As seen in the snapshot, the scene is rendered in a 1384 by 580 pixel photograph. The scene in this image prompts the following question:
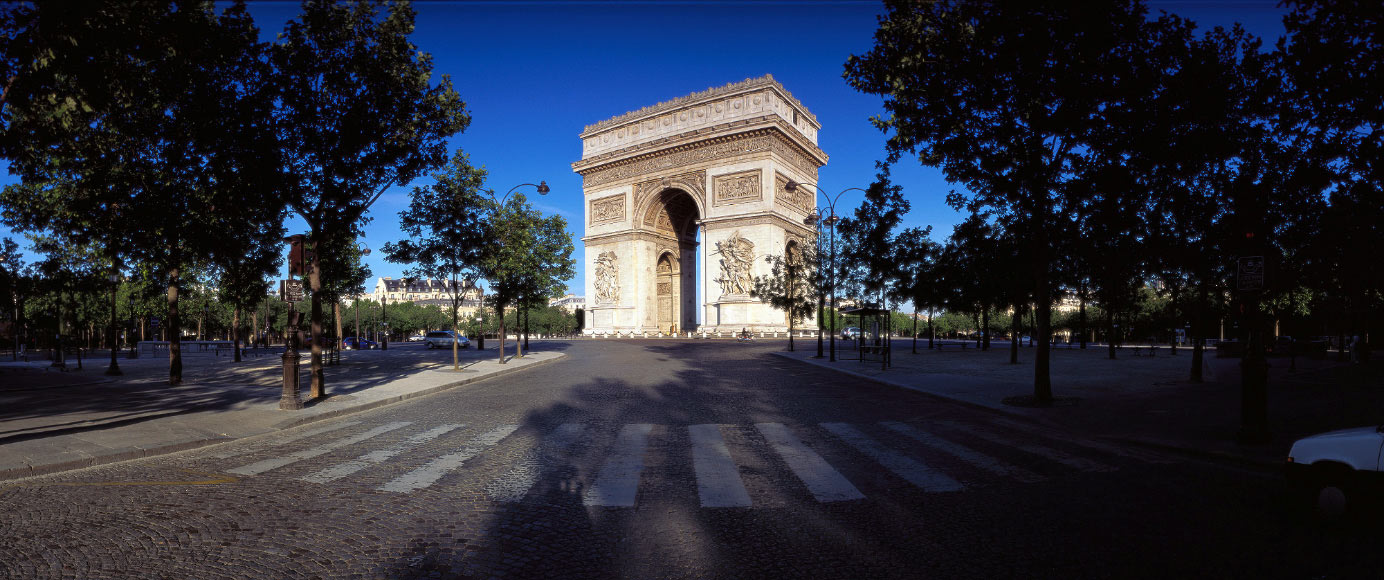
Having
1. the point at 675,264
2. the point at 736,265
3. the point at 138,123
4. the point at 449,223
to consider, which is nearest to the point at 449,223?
the point at 449,223

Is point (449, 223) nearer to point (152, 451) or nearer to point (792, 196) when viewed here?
point (152, 451)

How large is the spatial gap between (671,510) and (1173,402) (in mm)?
11204

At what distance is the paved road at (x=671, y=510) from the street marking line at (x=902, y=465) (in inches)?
1.8

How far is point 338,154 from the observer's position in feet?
42.9

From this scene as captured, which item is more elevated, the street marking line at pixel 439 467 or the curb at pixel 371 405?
the street marking line at pixel 439 467

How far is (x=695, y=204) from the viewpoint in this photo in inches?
2308

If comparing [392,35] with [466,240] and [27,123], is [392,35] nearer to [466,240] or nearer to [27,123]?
[27,123]

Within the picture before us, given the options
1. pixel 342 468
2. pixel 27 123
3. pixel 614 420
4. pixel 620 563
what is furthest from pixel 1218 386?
pixel 27 123

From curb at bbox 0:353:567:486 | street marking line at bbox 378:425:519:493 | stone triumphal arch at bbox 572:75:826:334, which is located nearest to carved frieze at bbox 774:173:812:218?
stone triumphal arch at bbox 572:75:826:334

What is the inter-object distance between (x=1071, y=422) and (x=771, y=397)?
5.63 metres

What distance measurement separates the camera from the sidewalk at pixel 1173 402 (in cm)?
820

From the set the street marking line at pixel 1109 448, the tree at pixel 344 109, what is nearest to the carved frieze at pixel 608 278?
the tree at pixel 344 109

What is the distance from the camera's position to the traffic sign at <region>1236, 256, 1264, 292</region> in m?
8.05

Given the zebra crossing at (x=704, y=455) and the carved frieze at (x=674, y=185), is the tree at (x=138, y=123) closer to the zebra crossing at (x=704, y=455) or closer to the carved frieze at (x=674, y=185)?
the zebra crossing at (x=704, y=455)
